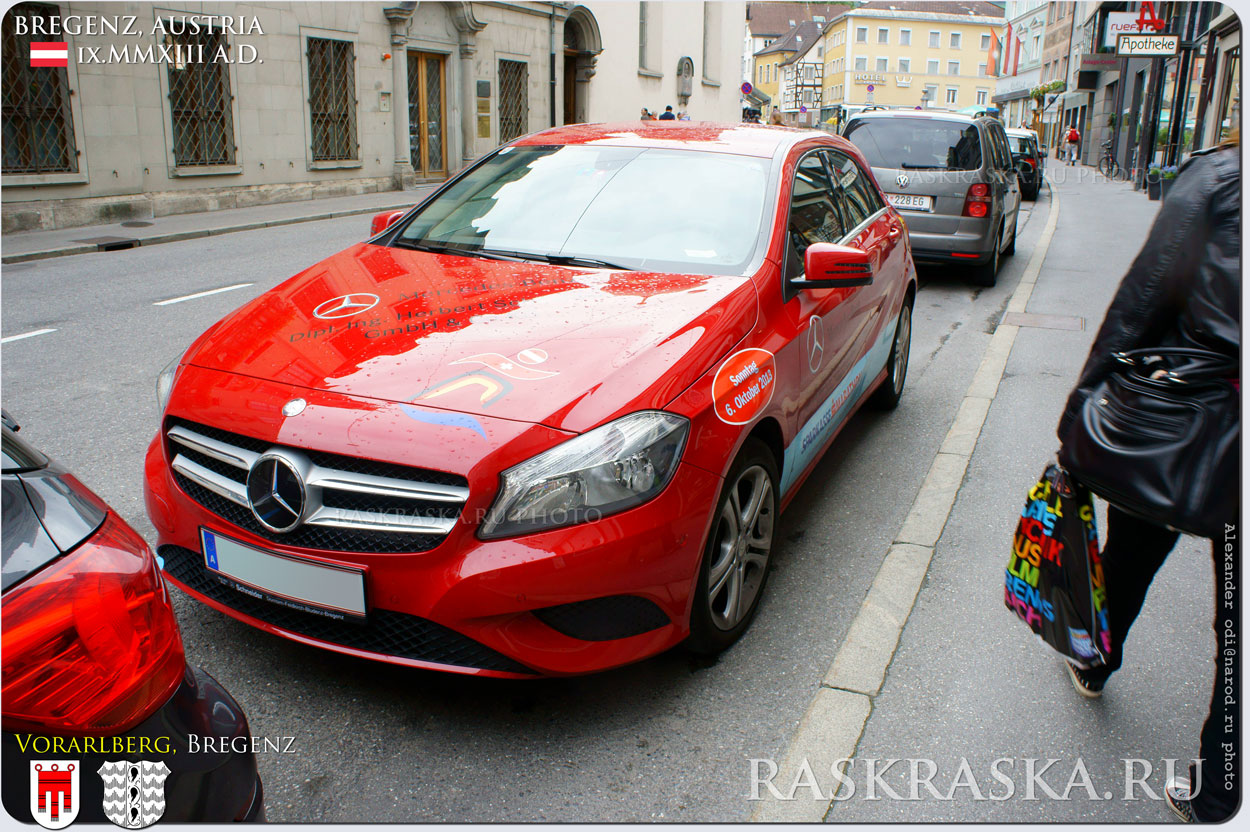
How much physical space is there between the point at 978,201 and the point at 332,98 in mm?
13420

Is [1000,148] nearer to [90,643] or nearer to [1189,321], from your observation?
[1189,321]

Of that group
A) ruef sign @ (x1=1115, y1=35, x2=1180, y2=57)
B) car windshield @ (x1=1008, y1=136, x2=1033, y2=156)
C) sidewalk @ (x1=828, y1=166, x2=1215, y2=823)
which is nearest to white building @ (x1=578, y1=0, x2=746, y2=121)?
car windshield @ (x1=1008, y1=136, x2=1033, y2=156)

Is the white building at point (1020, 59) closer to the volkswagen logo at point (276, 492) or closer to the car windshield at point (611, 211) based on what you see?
the car windshield at point (611, 211)

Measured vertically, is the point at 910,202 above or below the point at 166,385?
above

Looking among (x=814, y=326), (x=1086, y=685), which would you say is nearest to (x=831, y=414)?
(x=814, y=326)

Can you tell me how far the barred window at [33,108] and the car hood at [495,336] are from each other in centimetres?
1247

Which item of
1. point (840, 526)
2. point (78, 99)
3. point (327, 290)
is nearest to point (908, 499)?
point (840, 526)

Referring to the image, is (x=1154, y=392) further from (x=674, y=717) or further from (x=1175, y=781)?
(x=674, y=717)

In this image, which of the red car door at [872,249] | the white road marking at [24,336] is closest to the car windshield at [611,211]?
the red car door at [872,249]

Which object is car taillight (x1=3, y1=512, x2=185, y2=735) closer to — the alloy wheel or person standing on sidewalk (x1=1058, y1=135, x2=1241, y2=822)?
the alloy wheel

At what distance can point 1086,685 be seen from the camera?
2.76 m

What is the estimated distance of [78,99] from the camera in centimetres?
1377

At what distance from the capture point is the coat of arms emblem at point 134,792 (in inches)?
53.0

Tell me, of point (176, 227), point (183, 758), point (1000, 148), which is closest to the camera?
point (183, 758)
